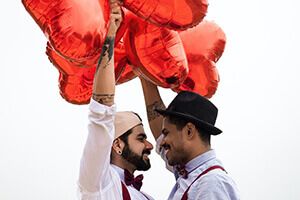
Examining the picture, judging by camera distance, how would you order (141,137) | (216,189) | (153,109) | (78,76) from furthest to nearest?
(153,109)
(141,137)
(78,76)
(216,189)

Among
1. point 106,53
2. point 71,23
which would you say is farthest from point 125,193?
point 71,23

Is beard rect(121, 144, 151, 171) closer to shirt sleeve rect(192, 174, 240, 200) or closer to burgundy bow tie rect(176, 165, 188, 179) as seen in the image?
burgundy bow tie rect(176, 165, 188, 179)

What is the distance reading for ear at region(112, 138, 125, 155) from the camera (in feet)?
5.41

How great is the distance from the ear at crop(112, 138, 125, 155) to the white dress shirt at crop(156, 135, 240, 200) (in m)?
0.24

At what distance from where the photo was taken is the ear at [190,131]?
1.48 metres

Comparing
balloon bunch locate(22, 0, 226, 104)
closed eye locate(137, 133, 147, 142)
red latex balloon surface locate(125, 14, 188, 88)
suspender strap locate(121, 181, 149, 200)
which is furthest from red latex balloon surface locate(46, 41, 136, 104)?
suspender strap locate(121, 181, 149, 200)

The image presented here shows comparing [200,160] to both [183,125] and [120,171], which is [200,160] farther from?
[120,171]

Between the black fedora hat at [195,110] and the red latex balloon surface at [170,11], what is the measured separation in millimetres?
244

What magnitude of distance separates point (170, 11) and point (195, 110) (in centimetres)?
33

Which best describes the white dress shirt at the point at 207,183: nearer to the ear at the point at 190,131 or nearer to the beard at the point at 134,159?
the ear at the point at 190,131

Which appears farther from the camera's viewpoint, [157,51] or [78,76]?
[78,76]

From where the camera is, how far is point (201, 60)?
65.9 inches

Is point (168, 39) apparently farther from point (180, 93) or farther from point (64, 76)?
point (64, 76)

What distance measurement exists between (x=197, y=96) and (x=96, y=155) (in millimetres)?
412
